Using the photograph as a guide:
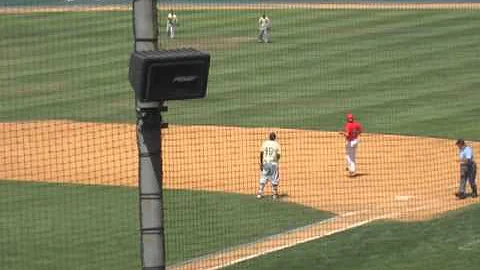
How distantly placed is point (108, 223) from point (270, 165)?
3038 millimetres

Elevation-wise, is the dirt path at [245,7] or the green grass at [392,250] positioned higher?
the dirt path at [245,7]

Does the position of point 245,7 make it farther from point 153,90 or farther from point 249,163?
point 153,90

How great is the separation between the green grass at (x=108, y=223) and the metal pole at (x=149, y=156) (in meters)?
7.04

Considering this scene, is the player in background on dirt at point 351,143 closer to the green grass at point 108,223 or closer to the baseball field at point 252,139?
the baseball field at point 252,139

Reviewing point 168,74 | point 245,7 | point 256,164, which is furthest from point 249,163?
point 168,74

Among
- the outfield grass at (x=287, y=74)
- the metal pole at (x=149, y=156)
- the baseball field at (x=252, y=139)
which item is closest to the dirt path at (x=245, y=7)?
the baseball field at (x=252, y=139)

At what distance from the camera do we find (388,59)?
28.4m

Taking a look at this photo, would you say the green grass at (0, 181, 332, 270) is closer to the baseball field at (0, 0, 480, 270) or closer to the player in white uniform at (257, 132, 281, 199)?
the baseball field at (0, 0, 480, 270)

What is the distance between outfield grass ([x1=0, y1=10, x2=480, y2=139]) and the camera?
1016 inches

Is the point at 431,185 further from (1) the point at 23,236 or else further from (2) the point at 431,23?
(2) the point at 431,23

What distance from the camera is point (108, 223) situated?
17.4 metres

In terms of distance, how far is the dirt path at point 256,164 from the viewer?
62.1 feet

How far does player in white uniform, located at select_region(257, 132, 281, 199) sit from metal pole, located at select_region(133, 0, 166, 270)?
11207 millimetres

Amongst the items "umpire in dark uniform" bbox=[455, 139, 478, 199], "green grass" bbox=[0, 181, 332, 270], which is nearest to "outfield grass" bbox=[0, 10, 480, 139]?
"umpire in dark uniform" bbox=[455, 139, 478, 199]
